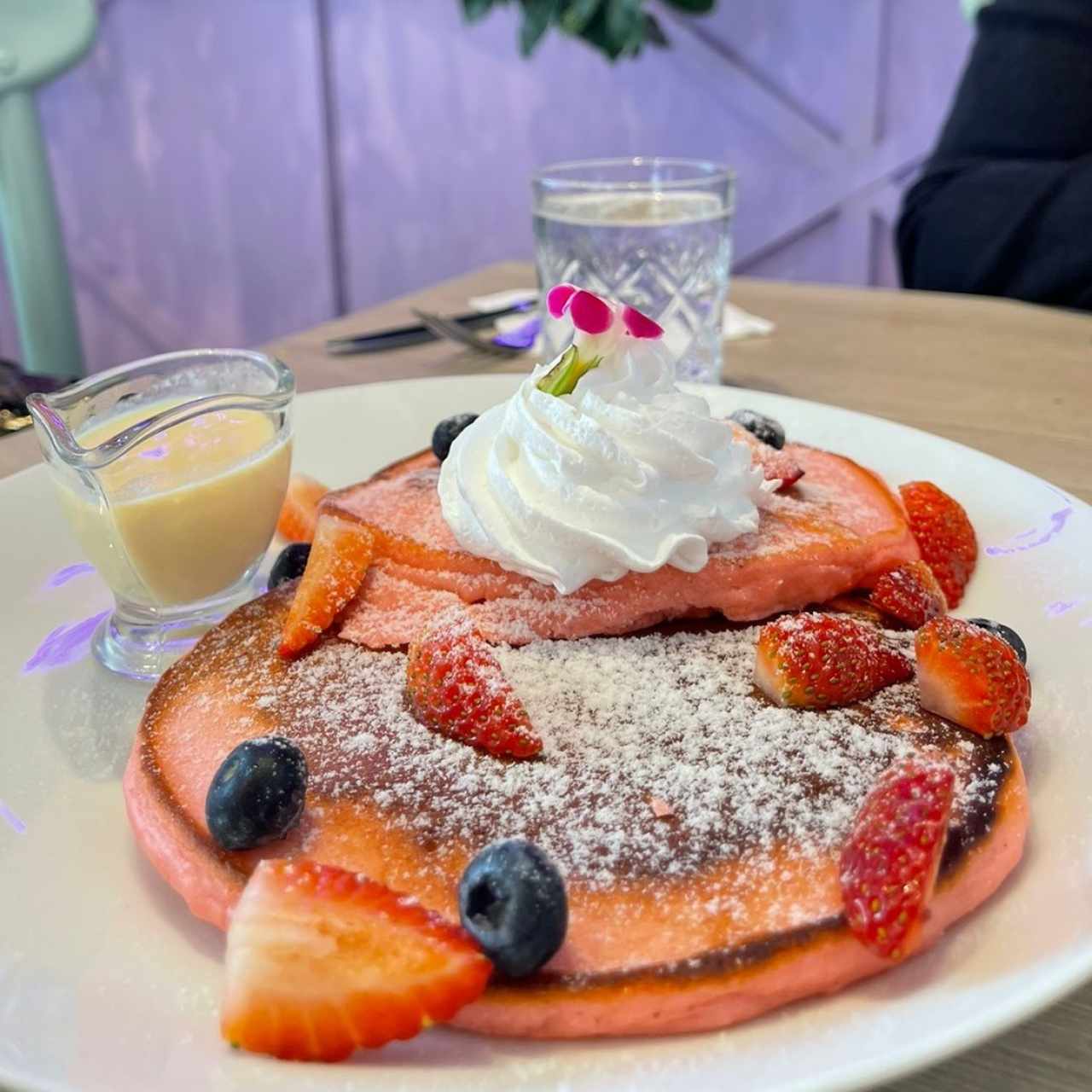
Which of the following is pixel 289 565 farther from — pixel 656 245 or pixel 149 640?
pixel 656 245

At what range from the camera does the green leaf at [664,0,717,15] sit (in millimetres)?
3654

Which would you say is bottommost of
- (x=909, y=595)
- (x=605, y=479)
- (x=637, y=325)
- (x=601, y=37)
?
(x=909, y=595)

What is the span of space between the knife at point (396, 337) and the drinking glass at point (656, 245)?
1.19 feet

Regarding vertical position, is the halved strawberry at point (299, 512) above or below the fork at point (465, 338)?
above

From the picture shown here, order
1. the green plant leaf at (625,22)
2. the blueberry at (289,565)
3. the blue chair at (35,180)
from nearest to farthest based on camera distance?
the blueberry at (289,565)
the blue chair at (35,180)
the green plant leaf at (625,22)

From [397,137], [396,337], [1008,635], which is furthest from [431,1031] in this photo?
[397,137]

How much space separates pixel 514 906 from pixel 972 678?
440 mm

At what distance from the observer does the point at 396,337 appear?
2195mm

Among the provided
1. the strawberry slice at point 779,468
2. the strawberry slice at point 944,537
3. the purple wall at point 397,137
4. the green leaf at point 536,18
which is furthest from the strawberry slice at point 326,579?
the purple wall at point 397,137

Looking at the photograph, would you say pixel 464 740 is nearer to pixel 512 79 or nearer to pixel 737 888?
pixel 737 888

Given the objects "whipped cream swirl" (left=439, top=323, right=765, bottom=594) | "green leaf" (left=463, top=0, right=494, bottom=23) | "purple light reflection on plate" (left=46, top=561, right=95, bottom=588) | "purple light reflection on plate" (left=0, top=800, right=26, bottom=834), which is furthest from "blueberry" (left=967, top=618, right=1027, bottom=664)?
"green leaf" (left=463, top=0, right=494, bottom=23)

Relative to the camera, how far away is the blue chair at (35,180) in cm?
280

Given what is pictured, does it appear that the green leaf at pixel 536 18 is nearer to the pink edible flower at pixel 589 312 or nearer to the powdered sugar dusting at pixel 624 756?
the pink edible flower at pixel 589 312

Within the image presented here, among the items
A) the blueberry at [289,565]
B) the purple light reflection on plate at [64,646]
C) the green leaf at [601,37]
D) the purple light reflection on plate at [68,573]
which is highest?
the green leaf at [601,37]
